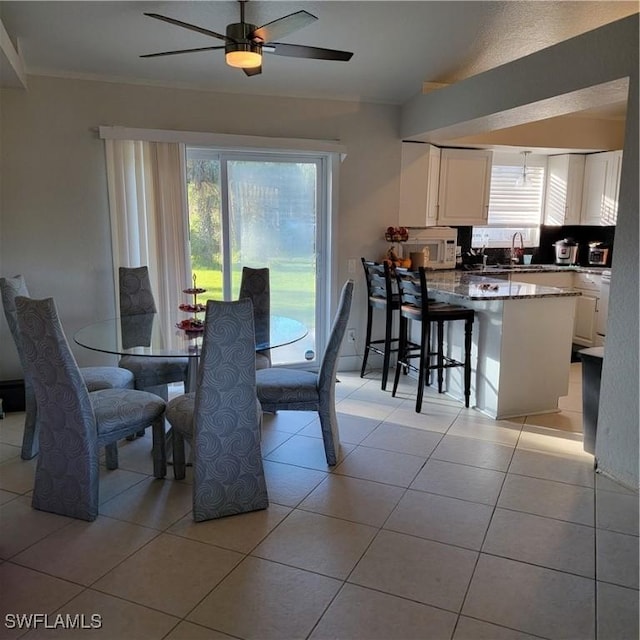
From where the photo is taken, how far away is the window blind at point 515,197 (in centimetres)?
616

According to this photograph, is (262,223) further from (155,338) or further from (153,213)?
(155,338)

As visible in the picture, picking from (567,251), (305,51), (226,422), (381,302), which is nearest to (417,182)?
(381,302)

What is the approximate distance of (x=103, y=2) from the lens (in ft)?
10.7

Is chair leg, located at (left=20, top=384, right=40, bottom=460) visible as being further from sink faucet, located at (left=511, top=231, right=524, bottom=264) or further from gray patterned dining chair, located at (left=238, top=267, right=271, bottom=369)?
sink faucet, located at (left=511, top=231, right=524, bottom=264)

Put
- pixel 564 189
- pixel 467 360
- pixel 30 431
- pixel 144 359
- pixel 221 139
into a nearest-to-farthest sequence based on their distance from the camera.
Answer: pixel 30 431, pixel 144 359, pixel 467 360, pixel 221 139, pixel 564 189

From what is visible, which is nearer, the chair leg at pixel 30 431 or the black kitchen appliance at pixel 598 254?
the chair leg at pixel 30 431

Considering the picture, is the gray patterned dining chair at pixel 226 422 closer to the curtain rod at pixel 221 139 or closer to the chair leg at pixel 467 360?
the chair leg at pixel 467 360

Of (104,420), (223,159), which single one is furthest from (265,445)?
(223,159)

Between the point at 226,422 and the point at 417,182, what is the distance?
3.48m

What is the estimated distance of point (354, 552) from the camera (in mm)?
2365

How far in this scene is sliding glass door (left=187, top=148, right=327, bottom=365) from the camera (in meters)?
4.67

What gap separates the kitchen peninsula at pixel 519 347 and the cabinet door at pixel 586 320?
6.06 feet

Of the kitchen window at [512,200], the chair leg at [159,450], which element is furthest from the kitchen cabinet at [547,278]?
the chair leg at [159,450]

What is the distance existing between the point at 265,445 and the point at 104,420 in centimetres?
113
